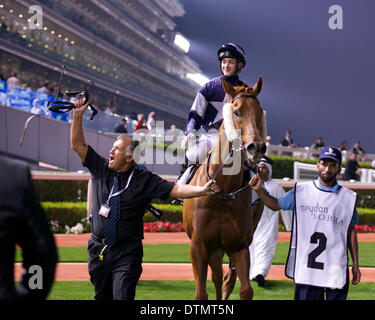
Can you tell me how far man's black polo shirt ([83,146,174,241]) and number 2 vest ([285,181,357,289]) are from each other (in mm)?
1120

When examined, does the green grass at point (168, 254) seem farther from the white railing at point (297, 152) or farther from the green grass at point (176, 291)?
the white railing at point (297, 152)

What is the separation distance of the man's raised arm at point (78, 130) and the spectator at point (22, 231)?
283 cm

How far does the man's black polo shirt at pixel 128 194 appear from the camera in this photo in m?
4.71

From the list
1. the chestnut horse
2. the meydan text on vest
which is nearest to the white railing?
the chestnut horse

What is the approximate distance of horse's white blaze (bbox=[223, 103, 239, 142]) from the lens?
4953mm

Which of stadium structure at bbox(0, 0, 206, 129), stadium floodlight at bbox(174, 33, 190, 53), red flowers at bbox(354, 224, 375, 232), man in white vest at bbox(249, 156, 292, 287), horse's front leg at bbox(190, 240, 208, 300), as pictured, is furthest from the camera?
stadium floodlight at bbox(174, 33, 190, 53)

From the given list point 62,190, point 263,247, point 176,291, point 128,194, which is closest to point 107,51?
point 62,190

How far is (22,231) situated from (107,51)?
53.5 meters

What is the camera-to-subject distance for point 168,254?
1154cm

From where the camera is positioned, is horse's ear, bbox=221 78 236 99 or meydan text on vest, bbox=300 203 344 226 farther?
horse's ear, bbox=221 78 236 99

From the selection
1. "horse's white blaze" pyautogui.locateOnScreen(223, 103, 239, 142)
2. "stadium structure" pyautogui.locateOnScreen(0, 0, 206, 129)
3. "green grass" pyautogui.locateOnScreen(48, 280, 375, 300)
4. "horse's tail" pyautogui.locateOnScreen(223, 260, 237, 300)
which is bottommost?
"green grass" pyautogui.locateOnScreen(48, 280, 375, 300)

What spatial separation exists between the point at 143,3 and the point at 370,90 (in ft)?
109

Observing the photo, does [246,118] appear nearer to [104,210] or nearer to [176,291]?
[104,210]

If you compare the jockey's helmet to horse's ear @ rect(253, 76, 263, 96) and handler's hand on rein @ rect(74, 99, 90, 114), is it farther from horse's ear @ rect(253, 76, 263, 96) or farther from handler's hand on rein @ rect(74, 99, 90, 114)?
handler's hand on rein @ rect(74, 99, 90, 114)
